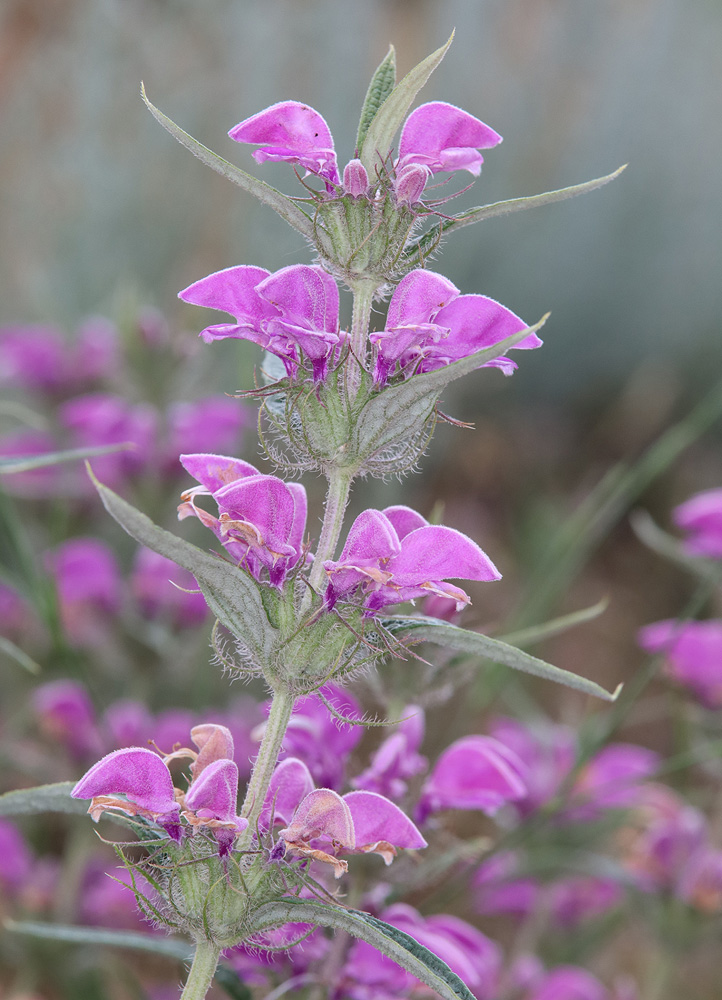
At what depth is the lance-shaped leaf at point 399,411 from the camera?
1.04ft

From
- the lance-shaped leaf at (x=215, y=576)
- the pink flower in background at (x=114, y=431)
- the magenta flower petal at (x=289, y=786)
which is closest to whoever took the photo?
the lance-shaped leaf at (x=215, y=576)

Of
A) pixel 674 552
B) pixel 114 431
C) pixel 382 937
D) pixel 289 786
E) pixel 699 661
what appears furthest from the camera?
pixel 114 431

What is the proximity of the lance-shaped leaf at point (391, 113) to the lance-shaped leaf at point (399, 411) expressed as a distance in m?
0.09

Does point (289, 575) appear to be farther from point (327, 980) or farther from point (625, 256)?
point (625, 256)

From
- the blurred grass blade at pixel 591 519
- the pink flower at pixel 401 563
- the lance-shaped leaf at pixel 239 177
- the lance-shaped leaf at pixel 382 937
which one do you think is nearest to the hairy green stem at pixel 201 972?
the lance-shaped leaf at pixel 382 937

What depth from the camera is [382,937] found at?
1.03 ft

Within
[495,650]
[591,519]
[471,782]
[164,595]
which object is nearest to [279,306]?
[495,650]

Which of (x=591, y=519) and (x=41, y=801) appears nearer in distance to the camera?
(x=41, y=801)

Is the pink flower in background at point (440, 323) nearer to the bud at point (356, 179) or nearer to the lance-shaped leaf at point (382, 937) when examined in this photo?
the bud at point (356, 179)

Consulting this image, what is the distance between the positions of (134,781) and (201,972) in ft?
0.24

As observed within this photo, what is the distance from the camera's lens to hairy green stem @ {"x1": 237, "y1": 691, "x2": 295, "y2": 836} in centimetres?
36

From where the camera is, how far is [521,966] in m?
0.79

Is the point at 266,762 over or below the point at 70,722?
over

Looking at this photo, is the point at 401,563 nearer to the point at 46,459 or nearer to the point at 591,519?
the point at 46,459
